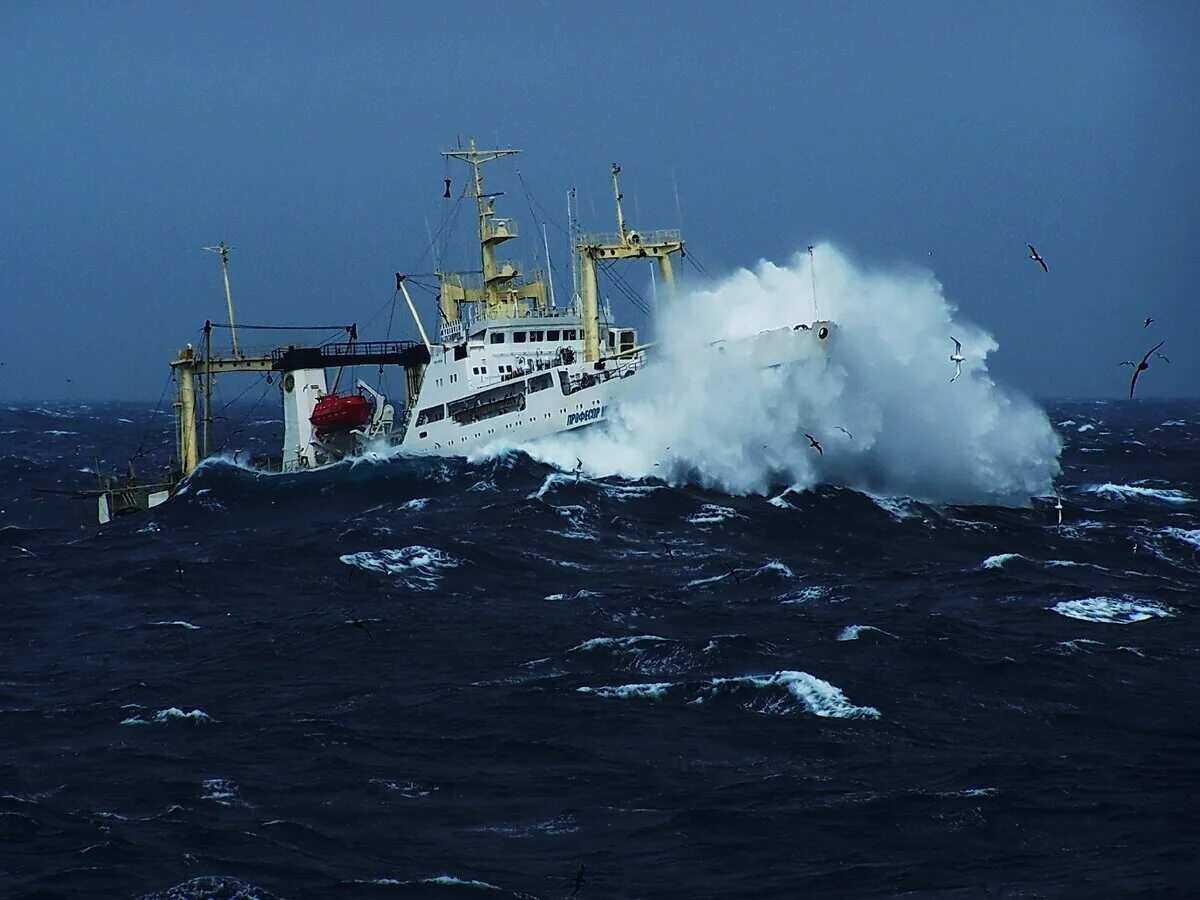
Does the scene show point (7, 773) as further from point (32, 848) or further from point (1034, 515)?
point (1034, 515)

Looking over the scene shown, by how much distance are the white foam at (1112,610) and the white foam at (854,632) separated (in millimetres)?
5897

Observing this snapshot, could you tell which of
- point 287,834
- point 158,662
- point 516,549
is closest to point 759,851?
point 287,834

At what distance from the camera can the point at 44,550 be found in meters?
55.1

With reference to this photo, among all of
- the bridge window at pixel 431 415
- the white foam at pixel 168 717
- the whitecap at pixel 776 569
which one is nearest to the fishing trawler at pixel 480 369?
the bridge window at pixel 431 415

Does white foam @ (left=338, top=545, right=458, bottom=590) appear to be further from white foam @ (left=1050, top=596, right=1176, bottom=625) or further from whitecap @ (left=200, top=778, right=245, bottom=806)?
white foam @ (left=1050, top=596, right=1176, bottom=625)

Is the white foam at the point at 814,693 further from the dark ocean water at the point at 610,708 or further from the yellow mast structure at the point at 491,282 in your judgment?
the yellow mast structure at the point at 491,282

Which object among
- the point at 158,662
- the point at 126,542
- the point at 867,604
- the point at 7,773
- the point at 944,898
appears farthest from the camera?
the point at 126,542

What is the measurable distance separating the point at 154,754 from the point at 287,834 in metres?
5.32

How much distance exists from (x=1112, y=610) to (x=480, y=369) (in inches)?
1406

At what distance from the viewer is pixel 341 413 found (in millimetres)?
74312

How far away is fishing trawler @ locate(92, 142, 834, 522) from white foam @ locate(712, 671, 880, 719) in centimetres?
2978

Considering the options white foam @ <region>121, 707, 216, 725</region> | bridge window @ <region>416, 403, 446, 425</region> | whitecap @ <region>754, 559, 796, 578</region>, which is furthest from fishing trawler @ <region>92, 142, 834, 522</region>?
white foam @ <region>121, 707, 216, 725</region>

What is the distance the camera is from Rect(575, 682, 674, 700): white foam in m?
30.7

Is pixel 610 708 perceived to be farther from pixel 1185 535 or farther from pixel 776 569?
pixel 1185 535
